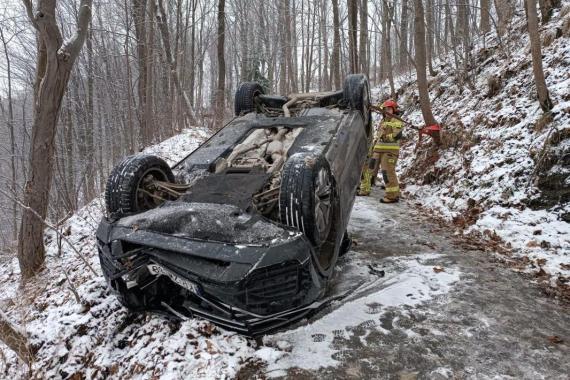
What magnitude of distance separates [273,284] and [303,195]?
691 millimetres

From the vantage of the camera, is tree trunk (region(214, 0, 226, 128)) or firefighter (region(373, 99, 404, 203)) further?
tree trunk (region(214, 0, 226, 128))

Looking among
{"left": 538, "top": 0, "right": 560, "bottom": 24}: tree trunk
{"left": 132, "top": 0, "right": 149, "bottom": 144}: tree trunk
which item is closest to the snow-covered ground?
{"left": 538, "top": 0, "right": 560, "bottom": 24}: tree trunk

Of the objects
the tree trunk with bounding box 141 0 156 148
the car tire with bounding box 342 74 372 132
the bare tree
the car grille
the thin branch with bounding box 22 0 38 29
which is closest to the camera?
the car grille

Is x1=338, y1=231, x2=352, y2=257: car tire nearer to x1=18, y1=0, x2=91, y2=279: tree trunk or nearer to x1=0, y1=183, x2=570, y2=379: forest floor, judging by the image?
x1=0, y1=183, x2=570, y2=379: forest floor

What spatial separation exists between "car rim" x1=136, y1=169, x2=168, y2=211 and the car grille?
158 centimetres

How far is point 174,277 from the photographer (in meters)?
2.71

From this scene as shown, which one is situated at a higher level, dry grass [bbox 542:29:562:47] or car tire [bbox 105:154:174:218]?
dry grass [bbox 542:29:562:47]

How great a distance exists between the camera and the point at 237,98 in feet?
18.5

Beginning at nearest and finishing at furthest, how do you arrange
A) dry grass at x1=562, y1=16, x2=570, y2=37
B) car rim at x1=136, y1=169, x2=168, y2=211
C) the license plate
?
the license plate, car rim at x1=136, y1=169, x2=168, y2=211, dry grass at x1=562, y1=16, x2=570, y2=37

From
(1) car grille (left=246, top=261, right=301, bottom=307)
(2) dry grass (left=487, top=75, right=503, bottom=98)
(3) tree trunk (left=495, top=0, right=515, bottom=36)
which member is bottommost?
(1) car grille (left=246, top=261, right=301, bottom=307)

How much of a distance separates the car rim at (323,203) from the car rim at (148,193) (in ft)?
5.03

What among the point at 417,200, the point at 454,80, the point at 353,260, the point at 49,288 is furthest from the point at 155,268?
the point at 454,80

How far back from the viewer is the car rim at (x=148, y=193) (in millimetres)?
3527

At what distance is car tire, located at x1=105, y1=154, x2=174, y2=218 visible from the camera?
336 centimetres
